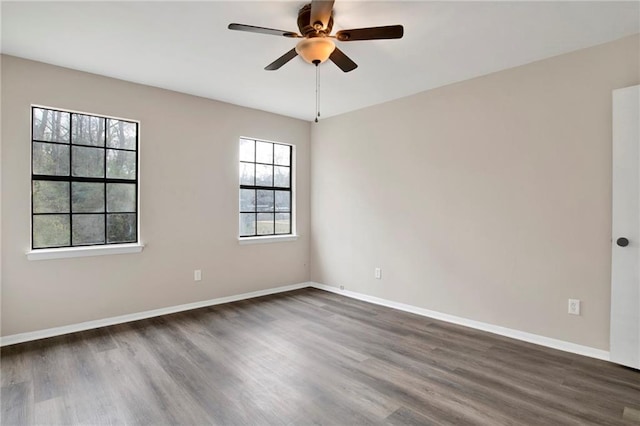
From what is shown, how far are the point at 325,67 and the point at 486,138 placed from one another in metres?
1.78

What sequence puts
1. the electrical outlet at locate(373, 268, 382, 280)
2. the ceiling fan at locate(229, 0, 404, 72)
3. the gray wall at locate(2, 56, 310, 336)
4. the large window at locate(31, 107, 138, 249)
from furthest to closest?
the electrical outlet at locate(373, 268, 382, 280), the large window at locate(31, 107, 138, 249), the gray wall at locate(2, 56, 310, 336), the ceiling fan at locate(229, 0, 404, 72)

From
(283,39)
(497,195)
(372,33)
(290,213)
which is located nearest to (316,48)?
(372,33)

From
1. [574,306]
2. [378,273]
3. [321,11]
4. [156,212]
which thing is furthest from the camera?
[378,273]

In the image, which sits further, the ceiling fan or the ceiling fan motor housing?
the ceiling fan motor housing

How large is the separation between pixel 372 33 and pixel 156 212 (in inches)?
120

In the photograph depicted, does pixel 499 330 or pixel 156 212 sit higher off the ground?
pixel 156 212

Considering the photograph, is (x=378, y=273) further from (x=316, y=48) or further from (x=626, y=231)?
(x=316, y=48)

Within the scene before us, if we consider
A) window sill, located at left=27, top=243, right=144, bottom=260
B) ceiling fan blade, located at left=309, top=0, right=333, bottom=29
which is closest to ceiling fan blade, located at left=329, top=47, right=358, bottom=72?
ceiling fan blade, located at left=309, top=0, right=333, bottom=29

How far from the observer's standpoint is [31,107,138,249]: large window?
3.18 metres

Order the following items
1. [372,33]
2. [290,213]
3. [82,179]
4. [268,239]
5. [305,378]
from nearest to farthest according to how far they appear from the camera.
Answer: [372,33] → [305,378] → [82,179] → [268,239] → [290,213]

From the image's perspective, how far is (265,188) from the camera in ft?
15.9

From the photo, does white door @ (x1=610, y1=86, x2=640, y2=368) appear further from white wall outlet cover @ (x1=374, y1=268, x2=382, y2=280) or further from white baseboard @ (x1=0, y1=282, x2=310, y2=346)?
white baseboard @ (x1=0, y1=282, x2=310, y2=346)

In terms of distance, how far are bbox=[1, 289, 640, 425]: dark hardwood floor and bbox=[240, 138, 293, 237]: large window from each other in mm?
1667

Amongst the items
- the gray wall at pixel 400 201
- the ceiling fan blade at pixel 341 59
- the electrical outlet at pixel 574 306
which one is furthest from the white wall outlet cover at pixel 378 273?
the ceiling fan blade at pixel 341 59
